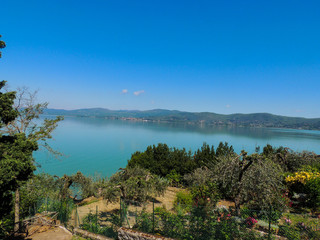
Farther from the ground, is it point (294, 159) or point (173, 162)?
point (294, 159)

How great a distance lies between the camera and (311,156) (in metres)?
20.1

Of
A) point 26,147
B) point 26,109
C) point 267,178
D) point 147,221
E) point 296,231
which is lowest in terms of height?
point 147,221

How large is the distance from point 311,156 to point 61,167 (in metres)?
40.2

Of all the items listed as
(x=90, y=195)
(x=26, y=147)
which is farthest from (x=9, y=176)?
(x=90, y=195)

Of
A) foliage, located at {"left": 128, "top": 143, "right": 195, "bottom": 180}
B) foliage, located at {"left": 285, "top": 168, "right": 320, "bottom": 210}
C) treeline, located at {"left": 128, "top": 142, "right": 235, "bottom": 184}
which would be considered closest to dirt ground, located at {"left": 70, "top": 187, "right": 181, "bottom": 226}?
treeline, located at {"left": 128, "top": 142, "right": 235, "bottom": 184}

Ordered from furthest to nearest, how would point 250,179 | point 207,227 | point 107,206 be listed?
point 107,206
point 250,179
point 207,227

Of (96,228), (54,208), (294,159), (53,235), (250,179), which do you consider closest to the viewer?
(53,235)

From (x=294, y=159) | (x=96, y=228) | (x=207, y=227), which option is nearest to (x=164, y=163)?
(x=294, y=159)

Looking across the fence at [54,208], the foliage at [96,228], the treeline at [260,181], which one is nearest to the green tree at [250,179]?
the treeline at [260,181]

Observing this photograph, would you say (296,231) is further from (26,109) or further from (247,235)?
(26,109)

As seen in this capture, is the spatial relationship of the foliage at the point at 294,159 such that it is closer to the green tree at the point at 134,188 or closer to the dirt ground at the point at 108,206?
the dirt ground at the point at 108,206

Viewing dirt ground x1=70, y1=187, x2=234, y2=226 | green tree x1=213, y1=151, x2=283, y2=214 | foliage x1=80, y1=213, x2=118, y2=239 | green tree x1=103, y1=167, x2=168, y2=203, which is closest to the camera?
foliage x1=80, y1=213, x2=118, y2=239

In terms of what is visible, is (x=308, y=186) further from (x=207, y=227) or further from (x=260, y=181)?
(x=207, y=227)

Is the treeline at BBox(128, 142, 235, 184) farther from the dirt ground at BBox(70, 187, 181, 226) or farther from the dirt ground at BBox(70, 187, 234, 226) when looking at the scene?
the dirt ground at BBox(70, 187, 234, 226)
